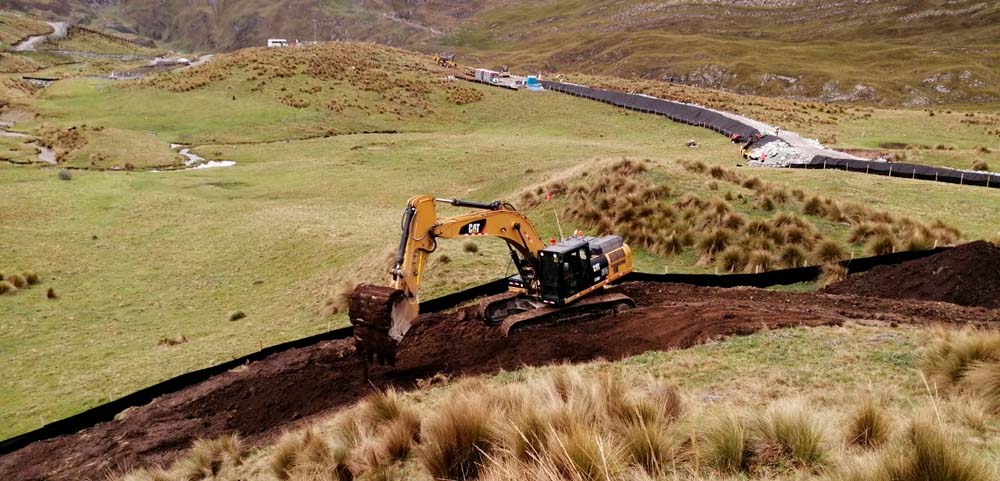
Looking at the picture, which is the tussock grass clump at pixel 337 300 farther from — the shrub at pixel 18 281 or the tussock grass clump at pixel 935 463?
the tussock grass clump at pixel 935 463

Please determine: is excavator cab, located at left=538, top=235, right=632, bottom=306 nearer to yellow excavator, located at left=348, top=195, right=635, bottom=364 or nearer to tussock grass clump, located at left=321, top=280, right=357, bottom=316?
yellow excavator, located at left=348, top=195, right=635, bottom=364

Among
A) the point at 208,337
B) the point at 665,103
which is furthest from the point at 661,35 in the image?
the point at 208,337

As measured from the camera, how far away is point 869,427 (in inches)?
248

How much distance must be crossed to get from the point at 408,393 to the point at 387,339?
4.49 feet

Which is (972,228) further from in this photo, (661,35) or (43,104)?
(661,35)

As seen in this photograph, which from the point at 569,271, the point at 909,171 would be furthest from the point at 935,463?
the point at 909,171

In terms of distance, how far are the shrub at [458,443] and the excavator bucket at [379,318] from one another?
572 centimetres

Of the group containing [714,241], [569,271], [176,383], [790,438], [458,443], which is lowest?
[176,383]

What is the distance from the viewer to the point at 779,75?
114m

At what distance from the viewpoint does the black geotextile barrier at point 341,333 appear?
13195mm

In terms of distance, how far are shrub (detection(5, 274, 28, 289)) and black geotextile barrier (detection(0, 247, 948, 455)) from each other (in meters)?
11.4

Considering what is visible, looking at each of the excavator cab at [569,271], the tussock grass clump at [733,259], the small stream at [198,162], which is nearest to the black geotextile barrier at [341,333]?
the tussock grass clump at [733,259]

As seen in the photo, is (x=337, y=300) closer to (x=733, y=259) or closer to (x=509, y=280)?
(x=509, y=280)

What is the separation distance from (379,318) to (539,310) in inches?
190
